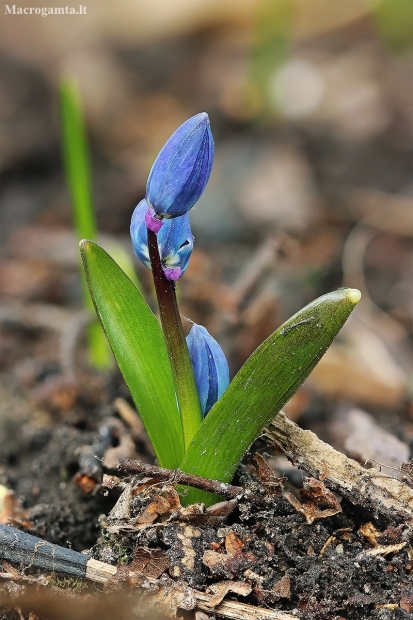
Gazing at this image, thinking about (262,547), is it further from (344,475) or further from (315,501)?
(344,475)

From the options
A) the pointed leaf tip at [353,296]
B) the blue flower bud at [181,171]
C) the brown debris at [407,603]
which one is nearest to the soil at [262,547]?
the brown debris at [407,603]

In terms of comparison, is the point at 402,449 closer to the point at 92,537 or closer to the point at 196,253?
the point at 92,537

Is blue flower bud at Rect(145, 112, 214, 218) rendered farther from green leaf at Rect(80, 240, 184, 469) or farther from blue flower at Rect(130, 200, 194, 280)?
green leaf at Rect(80, 240, 184, 469)

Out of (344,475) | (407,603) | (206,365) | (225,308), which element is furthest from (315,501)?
(225,308)

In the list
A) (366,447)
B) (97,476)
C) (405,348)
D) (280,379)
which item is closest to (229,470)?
(280,379)

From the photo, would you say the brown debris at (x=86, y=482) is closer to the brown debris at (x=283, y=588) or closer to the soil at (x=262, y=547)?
the soil at (x=262, y=547)

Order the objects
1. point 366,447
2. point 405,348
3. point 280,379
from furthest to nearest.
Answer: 1. point 405,348
2. point 366,447
3. point 280,379

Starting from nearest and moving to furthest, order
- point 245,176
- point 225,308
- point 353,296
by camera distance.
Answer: point 353,296 → point 225,308 → point 245,176

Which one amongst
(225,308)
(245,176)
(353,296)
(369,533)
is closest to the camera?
(353,296)
